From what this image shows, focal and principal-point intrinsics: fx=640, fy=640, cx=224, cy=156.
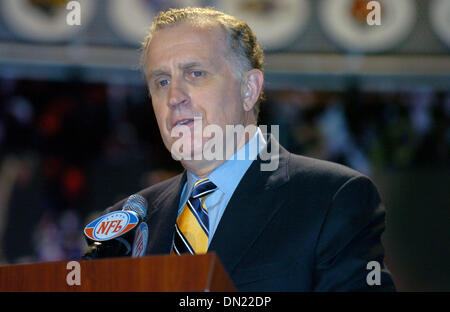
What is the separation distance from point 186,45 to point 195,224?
17.5 inches

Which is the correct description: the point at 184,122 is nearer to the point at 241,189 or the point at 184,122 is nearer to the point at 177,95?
the point at 177,95

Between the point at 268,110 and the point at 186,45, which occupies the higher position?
the point at 268,110

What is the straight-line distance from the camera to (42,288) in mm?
1051

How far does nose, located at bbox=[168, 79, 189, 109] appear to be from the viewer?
1.55 meters

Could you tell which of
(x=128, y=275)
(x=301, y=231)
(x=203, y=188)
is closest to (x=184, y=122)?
(x=203, y=188)

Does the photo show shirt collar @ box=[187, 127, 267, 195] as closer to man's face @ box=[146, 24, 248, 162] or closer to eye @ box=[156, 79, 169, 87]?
man's face @ box=[146, 24, 248, 162]

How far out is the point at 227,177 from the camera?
61.9 inches

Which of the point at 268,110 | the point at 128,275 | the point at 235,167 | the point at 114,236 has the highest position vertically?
the point at 268,110

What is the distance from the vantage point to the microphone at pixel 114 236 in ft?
4.00

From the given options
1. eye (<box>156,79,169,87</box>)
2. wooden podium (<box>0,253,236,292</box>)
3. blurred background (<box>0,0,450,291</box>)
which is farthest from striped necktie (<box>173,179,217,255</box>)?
blurred background (<box>0,0,450,291</box>)
